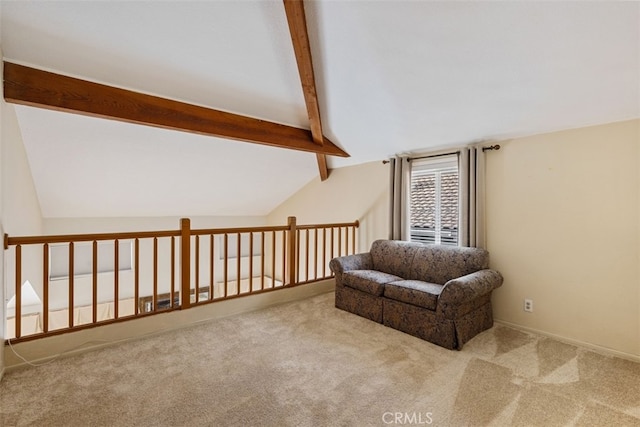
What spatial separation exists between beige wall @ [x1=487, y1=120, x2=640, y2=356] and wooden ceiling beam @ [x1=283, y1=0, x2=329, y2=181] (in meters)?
2.12

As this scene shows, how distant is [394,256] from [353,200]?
5.04 ft

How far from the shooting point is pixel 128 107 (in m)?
2.97

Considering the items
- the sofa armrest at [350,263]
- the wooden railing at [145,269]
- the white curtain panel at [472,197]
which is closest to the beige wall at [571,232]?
the white curtain panel at [472,197]

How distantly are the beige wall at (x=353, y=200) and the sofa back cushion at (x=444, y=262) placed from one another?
102 cm

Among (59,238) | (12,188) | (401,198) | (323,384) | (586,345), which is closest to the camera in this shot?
(323,384)

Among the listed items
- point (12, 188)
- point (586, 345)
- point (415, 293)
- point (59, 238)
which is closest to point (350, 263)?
point (415, 293)

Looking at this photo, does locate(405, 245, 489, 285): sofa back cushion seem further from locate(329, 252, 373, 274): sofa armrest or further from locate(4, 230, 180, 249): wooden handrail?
locate(4, 230, 180, 249): wooden handrail

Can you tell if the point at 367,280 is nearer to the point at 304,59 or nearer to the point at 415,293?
the point at 415,293

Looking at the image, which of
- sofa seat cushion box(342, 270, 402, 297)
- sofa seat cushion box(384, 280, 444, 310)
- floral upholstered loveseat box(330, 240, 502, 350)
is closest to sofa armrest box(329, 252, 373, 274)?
floral upholstered loveseat box(330, 240, 502, 350)

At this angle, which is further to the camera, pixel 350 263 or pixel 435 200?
pixel 435 200

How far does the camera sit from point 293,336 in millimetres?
2971

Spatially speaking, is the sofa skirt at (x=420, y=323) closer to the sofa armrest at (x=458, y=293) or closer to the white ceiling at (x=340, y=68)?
the sofa armrest at (x=458, y=293)

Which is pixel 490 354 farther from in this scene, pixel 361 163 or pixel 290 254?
pixel 361 163

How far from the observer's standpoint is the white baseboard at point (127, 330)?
2.36 metres
